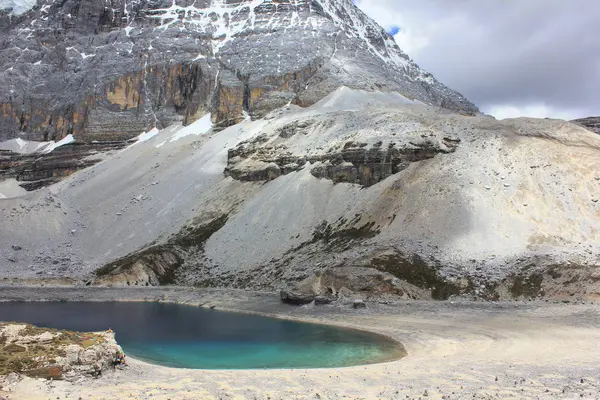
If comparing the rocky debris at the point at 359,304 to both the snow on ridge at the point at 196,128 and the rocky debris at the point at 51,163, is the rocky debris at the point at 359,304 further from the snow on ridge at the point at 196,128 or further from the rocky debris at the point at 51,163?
the rocky debris at the point at 51,163

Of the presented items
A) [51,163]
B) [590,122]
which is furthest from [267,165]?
[51,163]

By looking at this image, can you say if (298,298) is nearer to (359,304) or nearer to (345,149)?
(359,304)

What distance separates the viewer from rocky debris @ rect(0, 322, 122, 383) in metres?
16.8

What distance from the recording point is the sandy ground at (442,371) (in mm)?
16047

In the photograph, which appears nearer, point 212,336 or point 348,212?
point 212,336

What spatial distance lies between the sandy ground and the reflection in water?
90.8 inches

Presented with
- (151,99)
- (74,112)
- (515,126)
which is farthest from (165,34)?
(515,126)

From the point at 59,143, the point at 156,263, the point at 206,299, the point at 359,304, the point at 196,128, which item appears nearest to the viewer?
the point at 359,304

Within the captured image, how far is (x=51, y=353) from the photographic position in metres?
17.8

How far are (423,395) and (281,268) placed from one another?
3773cm

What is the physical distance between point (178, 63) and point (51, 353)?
117 metres

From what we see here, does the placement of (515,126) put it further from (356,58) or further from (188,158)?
(356,58)

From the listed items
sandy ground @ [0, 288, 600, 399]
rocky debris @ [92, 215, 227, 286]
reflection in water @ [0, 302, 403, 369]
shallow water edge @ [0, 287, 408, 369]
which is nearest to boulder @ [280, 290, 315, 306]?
shallow water edge @ [0, 287, 408, 369]

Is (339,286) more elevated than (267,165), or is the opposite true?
(267,165)
